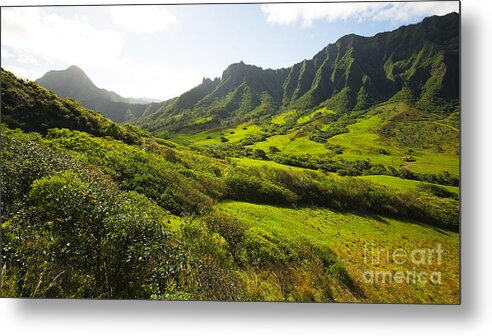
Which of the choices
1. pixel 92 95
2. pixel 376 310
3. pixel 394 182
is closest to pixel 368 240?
pixel 376 310

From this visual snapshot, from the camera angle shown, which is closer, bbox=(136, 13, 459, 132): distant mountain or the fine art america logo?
the fine art america logo

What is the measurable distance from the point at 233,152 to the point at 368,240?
3.36 meters

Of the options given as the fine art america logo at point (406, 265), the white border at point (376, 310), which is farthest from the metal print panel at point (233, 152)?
the white border at point (376, 310)

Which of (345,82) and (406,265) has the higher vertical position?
(345,82)

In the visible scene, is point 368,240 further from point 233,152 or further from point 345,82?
point 345,82

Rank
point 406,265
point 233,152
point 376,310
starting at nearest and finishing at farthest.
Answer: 1. point 376,310
2. point 406,265
3. point 233,152

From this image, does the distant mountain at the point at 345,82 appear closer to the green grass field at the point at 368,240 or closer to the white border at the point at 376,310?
the white border at the point at 376,310

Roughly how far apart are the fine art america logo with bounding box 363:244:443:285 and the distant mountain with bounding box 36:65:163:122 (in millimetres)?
5478

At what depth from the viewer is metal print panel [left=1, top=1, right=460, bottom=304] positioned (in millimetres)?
5219

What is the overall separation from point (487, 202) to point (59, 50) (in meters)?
8.76

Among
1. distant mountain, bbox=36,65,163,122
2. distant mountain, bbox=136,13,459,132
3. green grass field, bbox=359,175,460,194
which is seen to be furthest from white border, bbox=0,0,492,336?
distant mountain, bbox=36,65,163,122

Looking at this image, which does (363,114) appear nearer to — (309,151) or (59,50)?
(309,151)

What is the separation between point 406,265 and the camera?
17.5 feet

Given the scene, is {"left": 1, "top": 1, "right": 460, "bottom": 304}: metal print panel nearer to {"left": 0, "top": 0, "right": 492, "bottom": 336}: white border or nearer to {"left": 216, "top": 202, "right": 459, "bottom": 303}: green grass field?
{"left": 216, "top": 202, "right": 459, "bottom": 303}: green grass field
